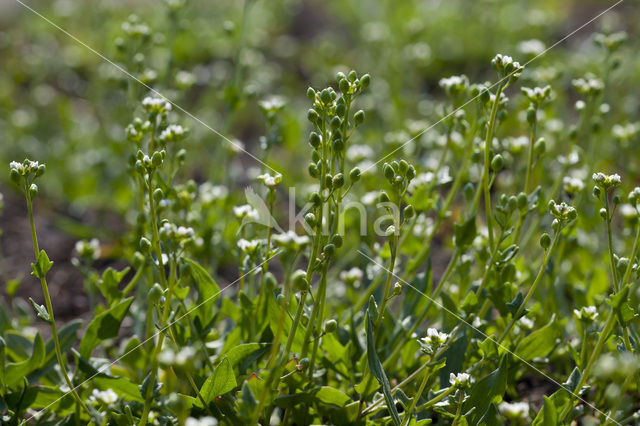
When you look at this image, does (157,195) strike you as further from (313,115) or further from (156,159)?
(313,115)

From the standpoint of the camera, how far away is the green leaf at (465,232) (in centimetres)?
212

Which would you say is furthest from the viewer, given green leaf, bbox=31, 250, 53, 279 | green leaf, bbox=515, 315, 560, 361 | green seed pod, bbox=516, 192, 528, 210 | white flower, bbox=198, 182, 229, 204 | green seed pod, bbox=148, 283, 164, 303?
white flower, bbox=198, 182, 229, 204

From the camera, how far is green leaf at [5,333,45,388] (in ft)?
6.64

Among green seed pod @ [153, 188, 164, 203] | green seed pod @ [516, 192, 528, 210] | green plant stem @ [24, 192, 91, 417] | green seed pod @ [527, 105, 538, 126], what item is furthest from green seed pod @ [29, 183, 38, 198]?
green seed pod @ [527, 105, 538, 126]

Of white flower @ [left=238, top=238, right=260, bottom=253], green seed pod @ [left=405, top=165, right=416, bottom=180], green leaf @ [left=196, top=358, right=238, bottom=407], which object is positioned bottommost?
green leaf @ [left=196, top=358, right=238, bottom=407]

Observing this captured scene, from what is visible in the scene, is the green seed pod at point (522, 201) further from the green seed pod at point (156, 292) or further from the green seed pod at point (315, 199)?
the green seed pod at point (156, 292)

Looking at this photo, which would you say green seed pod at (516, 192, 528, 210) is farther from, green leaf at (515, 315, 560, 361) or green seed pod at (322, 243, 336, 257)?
green seed pod at (322, 243, 336, 257)

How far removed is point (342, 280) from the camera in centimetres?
265

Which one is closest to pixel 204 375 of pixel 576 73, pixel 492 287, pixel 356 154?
pixel 492 287

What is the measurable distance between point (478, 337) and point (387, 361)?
1.09 ft

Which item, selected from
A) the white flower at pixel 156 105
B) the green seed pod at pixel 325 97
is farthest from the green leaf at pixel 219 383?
the white flower at pixel 156 105

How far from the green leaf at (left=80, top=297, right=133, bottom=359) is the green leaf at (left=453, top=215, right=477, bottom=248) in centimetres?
104

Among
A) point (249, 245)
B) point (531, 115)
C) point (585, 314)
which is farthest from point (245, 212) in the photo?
point (585, 314)

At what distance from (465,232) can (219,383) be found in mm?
897
